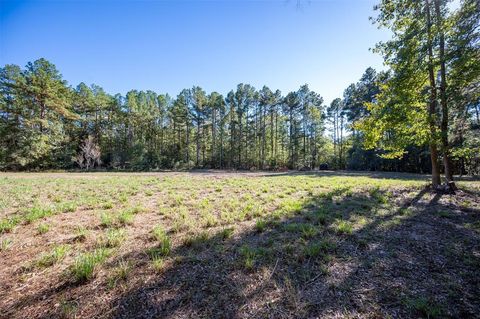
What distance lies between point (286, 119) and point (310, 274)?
3677cm

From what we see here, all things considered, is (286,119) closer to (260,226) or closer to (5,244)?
(260,226)

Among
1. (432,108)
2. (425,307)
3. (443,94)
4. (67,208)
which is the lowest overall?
(425,307)

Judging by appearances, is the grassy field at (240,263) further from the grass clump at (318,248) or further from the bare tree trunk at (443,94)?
the bare tree trunk at (443,94)

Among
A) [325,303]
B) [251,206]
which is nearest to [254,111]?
[251,206]

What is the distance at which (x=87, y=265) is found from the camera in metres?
2.70

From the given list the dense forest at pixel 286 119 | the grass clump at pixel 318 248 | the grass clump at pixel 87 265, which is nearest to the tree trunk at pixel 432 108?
the dense forest at pixel 286 119

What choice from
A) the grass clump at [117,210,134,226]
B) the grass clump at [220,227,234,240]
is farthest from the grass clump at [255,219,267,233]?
the grass clump at [117,210,134,226]

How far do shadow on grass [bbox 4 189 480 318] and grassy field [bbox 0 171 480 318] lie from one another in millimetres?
15

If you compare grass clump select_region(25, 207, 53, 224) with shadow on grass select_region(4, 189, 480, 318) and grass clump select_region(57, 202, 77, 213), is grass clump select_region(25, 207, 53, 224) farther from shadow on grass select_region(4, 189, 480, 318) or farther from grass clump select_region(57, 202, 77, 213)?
shadow on grass select_region(4, 189, 480, 318)

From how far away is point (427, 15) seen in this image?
23.5 feet

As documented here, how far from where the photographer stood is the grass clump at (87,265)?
2.61 m

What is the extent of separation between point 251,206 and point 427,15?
9.42 m

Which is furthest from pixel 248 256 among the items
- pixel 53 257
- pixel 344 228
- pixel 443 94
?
pixel 443 94

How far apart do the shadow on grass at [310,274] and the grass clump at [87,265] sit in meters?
0.16
